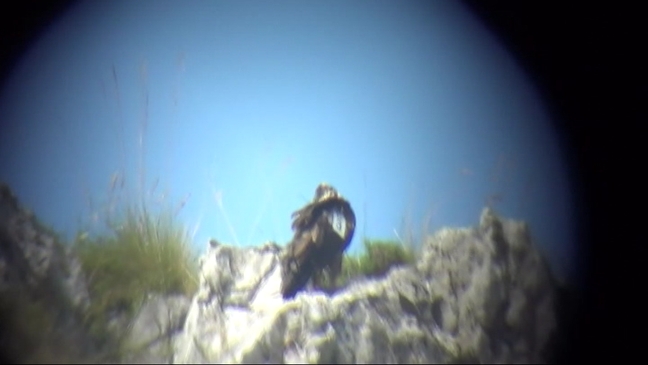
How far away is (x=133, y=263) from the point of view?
2.76 metres

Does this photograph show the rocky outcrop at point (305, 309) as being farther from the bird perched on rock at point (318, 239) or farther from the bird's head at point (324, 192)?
the bird's head at point (324, 192)

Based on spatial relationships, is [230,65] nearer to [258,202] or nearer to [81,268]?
[258,202]

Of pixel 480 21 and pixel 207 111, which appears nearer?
pixel 207 111

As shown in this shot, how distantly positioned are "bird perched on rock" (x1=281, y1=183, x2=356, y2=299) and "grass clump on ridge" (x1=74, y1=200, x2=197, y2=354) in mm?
377

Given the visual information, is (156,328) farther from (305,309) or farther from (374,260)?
(374,260)

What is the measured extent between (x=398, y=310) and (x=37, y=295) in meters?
1.36

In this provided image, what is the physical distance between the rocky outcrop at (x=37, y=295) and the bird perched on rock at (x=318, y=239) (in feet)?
2.58

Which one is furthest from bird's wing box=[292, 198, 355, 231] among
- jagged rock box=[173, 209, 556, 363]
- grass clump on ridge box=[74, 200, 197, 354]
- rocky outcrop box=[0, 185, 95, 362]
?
rocky outcrop box=[0, 185, 95, 362]

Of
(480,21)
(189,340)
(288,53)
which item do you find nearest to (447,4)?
(480,21)

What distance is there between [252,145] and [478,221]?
3.12ft

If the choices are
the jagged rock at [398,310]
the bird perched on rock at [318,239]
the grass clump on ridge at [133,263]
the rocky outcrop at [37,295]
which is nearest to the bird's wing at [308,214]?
the bird perched on rock at [318,239]

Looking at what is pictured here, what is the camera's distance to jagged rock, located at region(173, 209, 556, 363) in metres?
2.65

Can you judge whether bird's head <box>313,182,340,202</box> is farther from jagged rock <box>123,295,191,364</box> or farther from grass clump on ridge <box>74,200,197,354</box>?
jagged rock <box>123,295,191,364</box>

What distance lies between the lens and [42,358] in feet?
8.70
